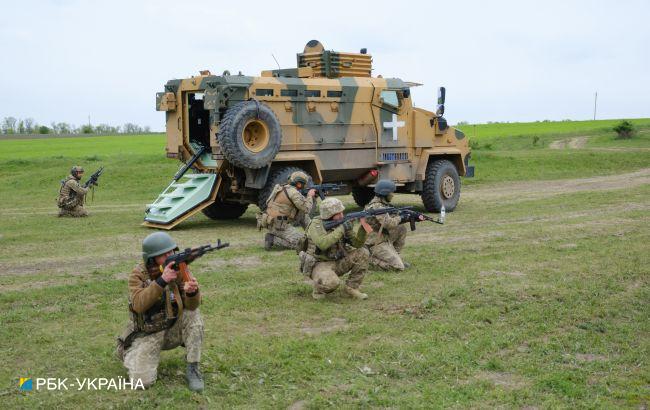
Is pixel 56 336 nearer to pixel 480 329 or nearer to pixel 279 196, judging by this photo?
pixel 480 329

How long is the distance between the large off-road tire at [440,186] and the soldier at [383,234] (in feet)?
19.8

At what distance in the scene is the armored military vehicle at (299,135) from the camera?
13648 millimetres

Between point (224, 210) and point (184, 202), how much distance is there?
1915 mm

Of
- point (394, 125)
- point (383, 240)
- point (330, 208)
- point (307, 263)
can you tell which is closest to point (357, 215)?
point (330, 208)

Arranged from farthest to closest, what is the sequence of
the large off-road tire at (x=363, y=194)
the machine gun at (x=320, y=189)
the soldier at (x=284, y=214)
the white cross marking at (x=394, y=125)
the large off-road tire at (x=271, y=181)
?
1. the large off-road tire at (x=363, y=194)
2. the white cross marking at (x=394, y=125)
3. the large off-road tire at (x=271, y=181)
4. the machine gun at (x=320, y=189)
5. the soldier at (x=284, y=214)

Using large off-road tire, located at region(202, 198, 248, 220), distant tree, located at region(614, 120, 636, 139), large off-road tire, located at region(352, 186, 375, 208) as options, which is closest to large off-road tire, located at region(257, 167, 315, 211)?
large off-road tire, located at region(202, 198, 248, 220)

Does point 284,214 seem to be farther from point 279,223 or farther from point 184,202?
point 184,202

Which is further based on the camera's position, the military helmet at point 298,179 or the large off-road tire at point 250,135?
the large off-road tire at point 250,135

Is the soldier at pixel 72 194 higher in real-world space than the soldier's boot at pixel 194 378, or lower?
higher

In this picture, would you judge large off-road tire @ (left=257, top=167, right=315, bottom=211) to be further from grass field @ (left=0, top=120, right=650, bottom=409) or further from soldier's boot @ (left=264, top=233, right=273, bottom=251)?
soldier's boot @ (left=264, top=233, right=273, bottom=251)

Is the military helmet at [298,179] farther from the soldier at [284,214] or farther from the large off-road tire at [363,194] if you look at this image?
the large off-road tire at [363,194]

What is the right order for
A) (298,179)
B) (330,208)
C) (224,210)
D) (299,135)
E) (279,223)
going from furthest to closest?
(224,210), (299,135), (298,179), (279,223), (330,208)

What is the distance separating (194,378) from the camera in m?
5.97

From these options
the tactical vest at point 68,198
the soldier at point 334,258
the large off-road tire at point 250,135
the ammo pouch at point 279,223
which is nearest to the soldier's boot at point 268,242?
the ammo pouch at point 279,223
